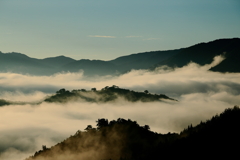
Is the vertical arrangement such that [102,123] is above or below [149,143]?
above

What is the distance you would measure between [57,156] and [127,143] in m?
A: 31.6

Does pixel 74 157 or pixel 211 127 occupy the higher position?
pixel 211 127

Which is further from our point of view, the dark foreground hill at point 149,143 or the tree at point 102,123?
the tree at point 102,123

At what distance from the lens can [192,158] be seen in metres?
84.4

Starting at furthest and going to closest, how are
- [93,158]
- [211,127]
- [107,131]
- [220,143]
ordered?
[107,131], [93,158], [211,127], [220,143]

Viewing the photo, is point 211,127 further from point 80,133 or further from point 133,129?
point 80,133

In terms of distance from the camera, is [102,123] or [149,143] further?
[102,123]

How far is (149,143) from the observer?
114688 mm

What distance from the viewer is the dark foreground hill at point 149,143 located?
8656cm

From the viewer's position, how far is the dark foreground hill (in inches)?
3408

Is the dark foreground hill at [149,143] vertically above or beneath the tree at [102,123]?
beneath

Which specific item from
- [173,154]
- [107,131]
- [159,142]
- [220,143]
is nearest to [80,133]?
[107,131]

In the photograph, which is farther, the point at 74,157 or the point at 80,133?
the point at 80,133

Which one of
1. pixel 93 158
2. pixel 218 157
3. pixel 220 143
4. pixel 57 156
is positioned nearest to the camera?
pixel 218 157
